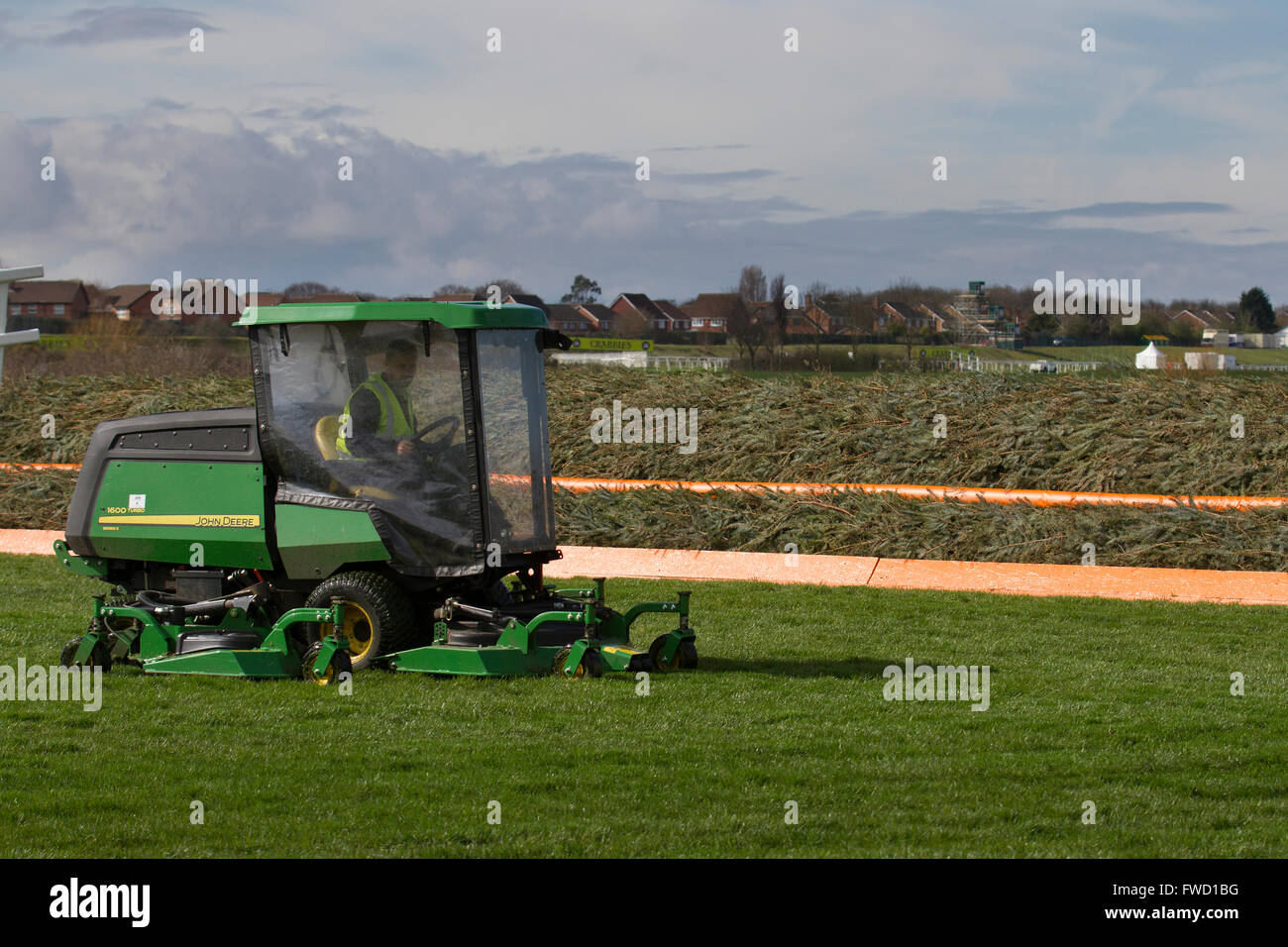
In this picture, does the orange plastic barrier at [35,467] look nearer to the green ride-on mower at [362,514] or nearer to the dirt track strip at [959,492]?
the dirt track strip at [959,492]

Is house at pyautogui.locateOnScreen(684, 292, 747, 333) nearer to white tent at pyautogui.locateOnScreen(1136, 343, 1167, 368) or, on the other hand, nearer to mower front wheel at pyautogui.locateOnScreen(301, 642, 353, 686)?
white tent at pyautogui.locateOnScreen(1136, 343, 1167, 368)

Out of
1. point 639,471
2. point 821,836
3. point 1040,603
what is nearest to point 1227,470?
point 1040,603

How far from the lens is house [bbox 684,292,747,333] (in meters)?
28.7

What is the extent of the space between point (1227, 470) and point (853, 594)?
5.84 metres

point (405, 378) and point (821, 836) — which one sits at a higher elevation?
point (405, 378)

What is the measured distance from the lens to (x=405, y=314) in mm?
8766

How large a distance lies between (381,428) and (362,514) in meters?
0.59

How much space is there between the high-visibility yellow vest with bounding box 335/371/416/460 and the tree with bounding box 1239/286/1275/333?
2411 centimetres

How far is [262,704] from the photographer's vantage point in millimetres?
8062

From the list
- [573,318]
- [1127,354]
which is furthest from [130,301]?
[1127,354]

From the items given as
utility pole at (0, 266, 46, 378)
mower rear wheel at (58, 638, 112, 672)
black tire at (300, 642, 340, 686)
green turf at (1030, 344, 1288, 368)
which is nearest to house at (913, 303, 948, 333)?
green turf at (1030, 344, 1288, 368)

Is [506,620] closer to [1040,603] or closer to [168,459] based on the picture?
[168,459]

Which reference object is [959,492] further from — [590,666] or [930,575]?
[590,666]

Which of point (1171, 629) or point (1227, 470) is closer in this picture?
point (1171, 629)
